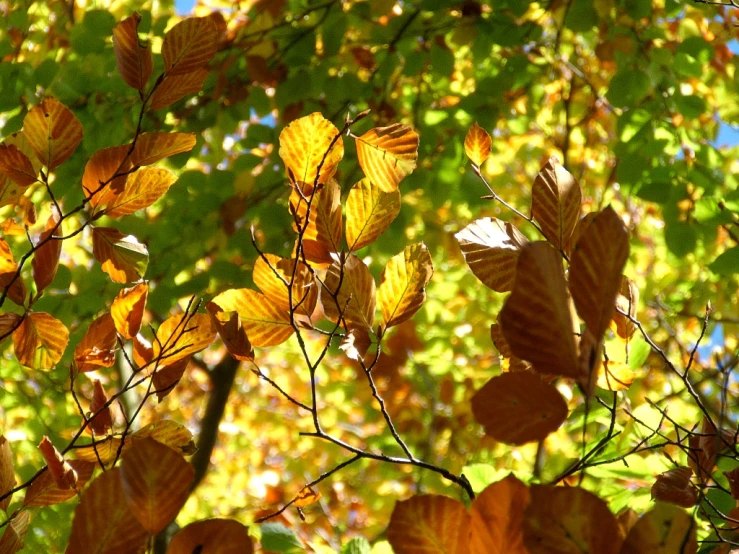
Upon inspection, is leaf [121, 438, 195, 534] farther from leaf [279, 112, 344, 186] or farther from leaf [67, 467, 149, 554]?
leaf [279, 112, 344, 186]

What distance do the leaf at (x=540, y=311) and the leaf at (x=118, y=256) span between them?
0.44m

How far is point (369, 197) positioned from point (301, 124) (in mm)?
74

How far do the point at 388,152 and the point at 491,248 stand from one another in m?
0.12

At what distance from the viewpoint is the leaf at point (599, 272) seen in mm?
299

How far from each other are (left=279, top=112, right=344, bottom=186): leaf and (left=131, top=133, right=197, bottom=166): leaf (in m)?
0.11

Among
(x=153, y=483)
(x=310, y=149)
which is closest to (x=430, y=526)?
(x=153, y=483)

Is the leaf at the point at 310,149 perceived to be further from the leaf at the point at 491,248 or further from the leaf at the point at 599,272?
the leaf at the point at 599,272

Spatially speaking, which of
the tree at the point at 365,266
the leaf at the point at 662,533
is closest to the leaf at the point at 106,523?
the tree at the point at 365,266

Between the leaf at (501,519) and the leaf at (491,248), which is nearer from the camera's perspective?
the leaf at (501,519)

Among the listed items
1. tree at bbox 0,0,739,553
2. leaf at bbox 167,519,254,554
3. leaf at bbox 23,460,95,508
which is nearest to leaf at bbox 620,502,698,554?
tree at bbox 0,0,739,553

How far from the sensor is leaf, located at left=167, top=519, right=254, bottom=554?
352 mm

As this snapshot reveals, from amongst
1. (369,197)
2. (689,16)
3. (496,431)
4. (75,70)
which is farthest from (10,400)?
(689,16)

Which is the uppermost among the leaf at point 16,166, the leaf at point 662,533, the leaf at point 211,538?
the leaf at point 16,166

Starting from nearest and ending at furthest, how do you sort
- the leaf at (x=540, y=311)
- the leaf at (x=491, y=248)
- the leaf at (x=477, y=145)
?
the leaf at (x=540, y=311)
the leaf at (x=491, y=248)
the leaf at (x=477, y=145)
